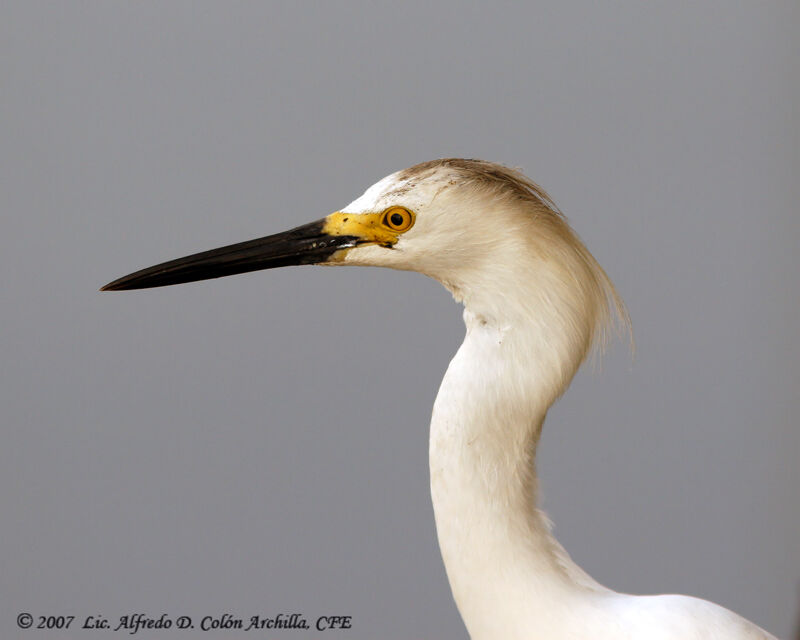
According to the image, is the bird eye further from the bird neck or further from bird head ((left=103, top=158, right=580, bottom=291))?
the bird neck

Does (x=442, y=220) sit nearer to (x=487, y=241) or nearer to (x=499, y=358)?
(x=487, y=241)

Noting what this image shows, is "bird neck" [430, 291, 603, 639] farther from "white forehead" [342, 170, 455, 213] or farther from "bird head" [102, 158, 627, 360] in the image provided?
"white forehead" [342, 170, 455, 213]

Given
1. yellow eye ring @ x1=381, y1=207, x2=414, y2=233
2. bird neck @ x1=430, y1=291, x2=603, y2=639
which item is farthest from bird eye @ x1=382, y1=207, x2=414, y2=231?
bird neck @ x1=430, y1=291, x2=603, y2=639

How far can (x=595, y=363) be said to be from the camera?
4.63 feet

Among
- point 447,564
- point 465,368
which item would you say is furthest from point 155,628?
point 465,368

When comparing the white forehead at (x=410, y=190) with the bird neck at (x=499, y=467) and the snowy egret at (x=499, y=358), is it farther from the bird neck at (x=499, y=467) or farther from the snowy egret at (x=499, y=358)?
the bird neck at (x=499, y=467)

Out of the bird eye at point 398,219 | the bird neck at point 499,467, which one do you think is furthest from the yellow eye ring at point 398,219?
the bird neck at point 499,467

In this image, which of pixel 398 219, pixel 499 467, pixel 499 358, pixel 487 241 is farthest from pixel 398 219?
pixel 499 467

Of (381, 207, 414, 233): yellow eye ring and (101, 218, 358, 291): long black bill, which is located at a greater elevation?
(381, 207, 414, 233): yellow eye ring

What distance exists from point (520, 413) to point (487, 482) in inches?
3.9

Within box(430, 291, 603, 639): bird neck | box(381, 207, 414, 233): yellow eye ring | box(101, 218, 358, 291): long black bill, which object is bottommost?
box(430, 291, 603, 639): bird neck

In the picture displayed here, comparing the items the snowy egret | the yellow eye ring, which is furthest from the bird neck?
the yellow eye ring

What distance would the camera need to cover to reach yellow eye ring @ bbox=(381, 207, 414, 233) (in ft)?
4.41

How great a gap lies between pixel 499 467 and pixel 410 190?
37cm
